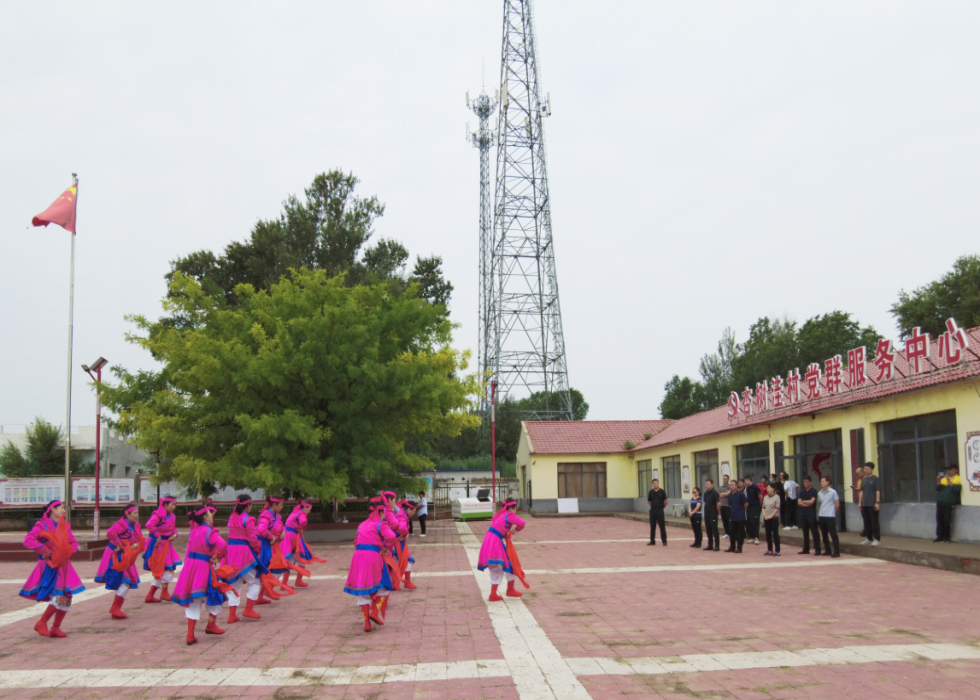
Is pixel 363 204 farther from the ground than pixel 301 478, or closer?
farther from the ground

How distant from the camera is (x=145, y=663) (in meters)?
8.05

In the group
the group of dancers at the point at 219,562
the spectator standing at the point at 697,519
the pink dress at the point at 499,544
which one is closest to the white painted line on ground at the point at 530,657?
the pink dress at the point at 499,544

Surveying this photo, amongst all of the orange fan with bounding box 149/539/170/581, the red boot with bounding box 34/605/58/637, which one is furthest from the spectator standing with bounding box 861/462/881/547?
the red boot with bounding box 34/605/58/637

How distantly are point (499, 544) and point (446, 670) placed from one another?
400cm

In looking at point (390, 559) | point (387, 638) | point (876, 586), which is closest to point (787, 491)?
point (876, 586)

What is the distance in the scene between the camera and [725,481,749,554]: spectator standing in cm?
1775

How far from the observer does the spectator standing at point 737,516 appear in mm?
17750

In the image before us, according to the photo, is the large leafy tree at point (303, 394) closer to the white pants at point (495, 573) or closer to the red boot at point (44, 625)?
the white pants at point (495, 573)

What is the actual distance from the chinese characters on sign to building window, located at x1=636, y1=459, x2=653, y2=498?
37.1 ft

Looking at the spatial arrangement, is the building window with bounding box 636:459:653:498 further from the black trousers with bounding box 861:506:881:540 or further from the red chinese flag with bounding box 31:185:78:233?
the red chinese flag with bounding box 31:185:78:233

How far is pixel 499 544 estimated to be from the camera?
11422mm

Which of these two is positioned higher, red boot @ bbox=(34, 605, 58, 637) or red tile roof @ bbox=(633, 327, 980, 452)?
red tile roof @ bbox=(633, 327, 980, 452)

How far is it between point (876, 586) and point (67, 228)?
20.8 m

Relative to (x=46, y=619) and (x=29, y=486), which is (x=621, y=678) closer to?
(x=46, y=619)
